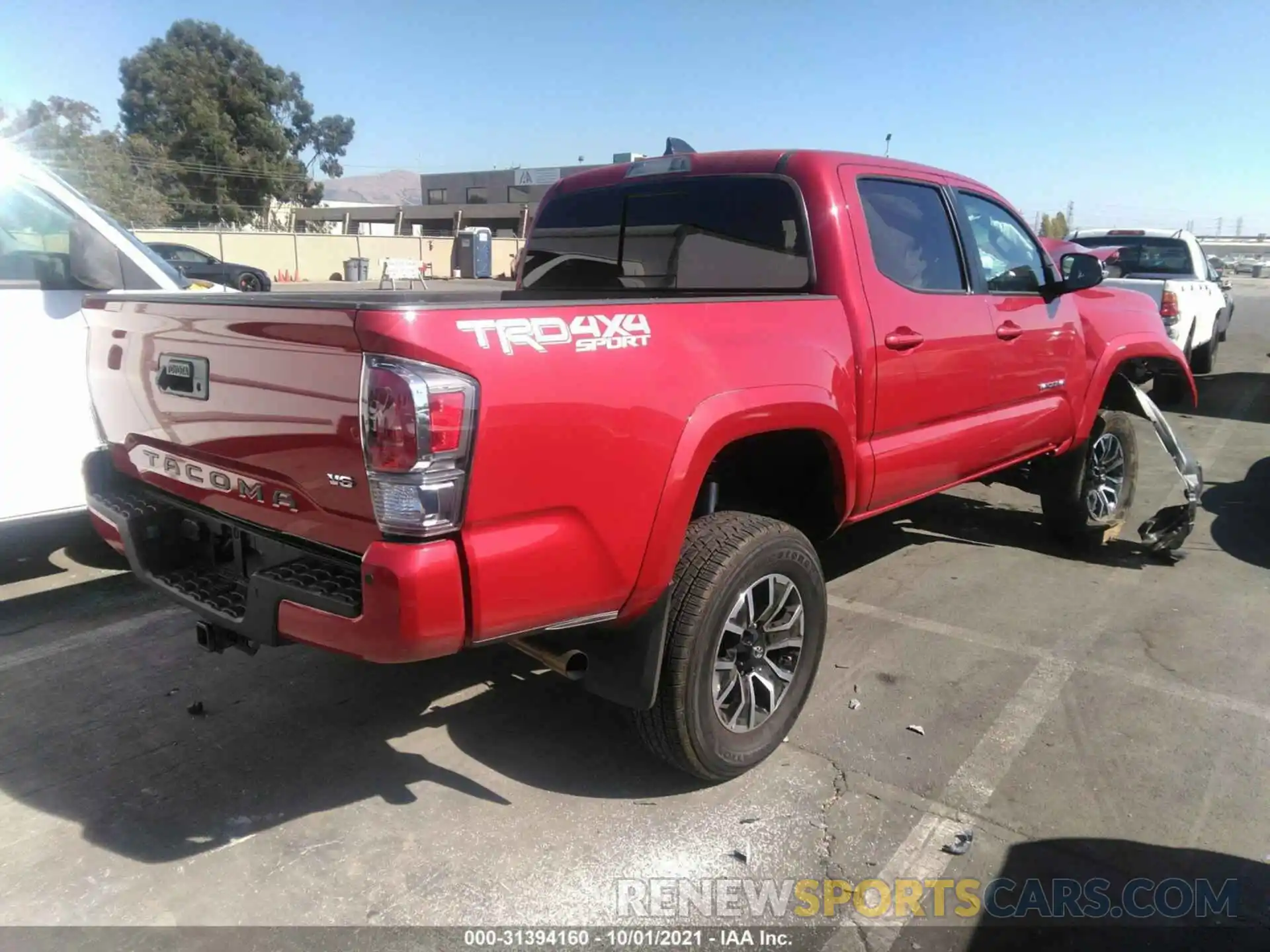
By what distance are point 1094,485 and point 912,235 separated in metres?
2.62

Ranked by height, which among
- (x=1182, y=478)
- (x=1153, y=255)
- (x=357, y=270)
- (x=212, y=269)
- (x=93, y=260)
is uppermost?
(x=357, y=270)

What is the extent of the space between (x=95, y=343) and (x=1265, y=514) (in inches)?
282

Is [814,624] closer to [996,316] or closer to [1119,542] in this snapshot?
[996,316]

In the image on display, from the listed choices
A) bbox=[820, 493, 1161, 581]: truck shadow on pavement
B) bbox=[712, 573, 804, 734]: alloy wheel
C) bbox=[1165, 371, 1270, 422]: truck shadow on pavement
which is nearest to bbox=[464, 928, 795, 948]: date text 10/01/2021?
bbox=[712, 573, 804, 734]: alloy wheel

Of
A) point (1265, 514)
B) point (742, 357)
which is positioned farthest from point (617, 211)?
point (1265, 514)

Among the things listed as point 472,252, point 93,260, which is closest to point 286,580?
point 93,260

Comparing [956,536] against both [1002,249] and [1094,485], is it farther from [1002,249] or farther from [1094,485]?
[1002,249]

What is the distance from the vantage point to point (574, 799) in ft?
10.00

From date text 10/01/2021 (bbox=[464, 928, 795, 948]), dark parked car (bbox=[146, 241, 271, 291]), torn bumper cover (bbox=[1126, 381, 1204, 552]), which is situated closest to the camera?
date text 10/01/2021 (bbox=[464, 928, 795, 948])

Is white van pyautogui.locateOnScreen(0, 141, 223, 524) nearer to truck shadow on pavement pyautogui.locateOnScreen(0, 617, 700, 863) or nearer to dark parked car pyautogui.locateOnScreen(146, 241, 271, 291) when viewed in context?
truck shadow on pavement pyautogui.locateOnScreen(0, 617, 700, 863)

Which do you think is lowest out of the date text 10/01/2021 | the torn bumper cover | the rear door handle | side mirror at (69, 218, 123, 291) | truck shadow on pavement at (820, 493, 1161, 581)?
the date text 10/01/2021

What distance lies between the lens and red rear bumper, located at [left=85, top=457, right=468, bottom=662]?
217cm

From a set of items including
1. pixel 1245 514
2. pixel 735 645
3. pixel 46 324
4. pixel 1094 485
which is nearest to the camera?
pixel 735 645

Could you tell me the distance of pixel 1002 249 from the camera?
4637 millimetres
